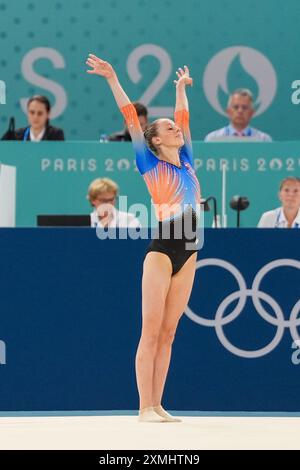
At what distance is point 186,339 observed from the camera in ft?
28.0

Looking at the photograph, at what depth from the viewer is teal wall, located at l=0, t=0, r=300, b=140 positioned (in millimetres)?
13930

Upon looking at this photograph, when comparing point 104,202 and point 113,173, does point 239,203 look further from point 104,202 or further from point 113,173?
point 104,202

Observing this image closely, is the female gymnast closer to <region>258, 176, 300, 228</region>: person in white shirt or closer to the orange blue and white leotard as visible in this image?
the orange blue and white leotard

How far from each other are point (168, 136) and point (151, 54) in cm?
697

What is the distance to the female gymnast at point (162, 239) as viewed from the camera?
7105mm

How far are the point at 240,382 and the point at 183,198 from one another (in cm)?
189

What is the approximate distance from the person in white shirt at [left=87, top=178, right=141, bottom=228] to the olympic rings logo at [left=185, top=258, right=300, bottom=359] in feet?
4.62

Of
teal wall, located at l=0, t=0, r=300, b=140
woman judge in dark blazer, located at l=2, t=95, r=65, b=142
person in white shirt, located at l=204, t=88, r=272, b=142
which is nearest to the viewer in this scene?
woman judge in dark blazer, located at l=2, t=95, r=65, b=142

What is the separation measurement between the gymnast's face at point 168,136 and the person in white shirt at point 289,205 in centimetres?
291

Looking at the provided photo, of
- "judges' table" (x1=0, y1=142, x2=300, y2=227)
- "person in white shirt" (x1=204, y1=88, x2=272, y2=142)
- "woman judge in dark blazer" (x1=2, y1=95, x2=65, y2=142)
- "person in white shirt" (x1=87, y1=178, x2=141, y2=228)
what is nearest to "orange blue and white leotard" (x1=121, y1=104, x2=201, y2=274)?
"person in white shirt" (x1=87, y1=178, x2=141, y2=228)

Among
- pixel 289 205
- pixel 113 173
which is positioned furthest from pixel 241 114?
pixel 289 205

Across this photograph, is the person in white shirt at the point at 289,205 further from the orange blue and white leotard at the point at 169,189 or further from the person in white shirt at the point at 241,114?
the orange blue and white leotard at the point at 169,189

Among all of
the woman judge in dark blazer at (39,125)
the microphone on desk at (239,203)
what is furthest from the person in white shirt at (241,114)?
the woman judge in dark blazer at (39,125)
